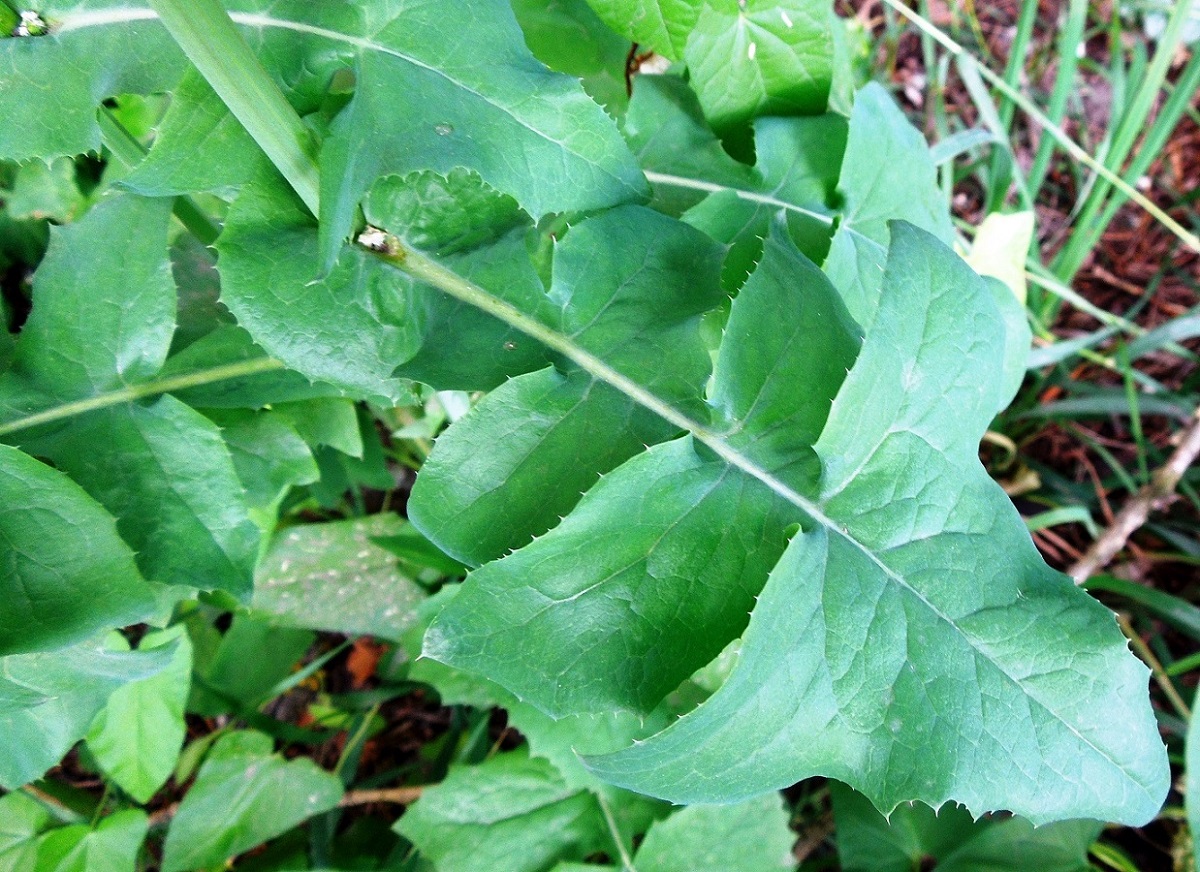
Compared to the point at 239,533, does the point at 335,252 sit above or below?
above

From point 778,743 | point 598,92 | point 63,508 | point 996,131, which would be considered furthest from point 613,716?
point 996,131

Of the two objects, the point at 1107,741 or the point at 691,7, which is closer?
the point at 1107,741

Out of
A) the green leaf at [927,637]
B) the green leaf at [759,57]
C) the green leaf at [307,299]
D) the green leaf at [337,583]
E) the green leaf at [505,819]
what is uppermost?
the green leaf at [759,57]

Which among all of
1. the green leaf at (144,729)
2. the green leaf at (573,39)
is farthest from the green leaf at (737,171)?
the green leaf at (144,729)

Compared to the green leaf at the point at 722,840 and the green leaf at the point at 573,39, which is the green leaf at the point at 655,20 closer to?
the green leaf at the point at 573,39

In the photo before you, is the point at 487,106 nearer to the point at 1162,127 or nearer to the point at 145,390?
the point at 145,390

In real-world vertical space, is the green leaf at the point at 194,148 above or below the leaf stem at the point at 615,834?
above

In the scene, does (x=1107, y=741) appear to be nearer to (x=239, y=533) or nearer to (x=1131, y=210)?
(x=239, y=533)

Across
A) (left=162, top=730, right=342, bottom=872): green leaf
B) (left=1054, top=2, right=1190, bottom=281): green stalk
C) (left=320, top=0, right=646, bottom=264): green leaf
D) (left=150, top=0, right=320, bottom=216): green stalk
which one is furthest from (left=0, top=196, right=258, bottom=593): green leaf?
(left=1054, top=2, right=1190, bottom=281): green stalk
